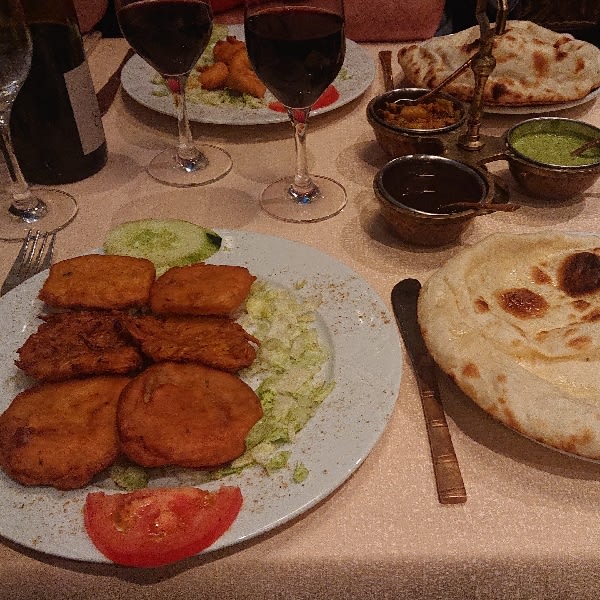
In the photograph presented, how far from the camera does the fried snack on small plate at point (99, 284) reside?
1.20m

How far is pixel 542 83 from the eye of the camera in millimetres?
1984

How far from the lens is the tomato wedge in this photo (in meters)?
0.81

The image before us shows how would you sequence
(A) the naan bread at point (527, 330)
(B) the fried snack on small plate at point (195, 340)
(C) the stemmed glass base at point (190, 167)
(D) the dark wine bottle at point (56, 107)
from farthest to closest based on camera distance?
(C) the stemmed glass base at point (190, 167), (D) the dark wine bottle at point (56, 107), (B) the fried snack on small plate at point (195, 340), (A) the naan bread at point (527, 330)

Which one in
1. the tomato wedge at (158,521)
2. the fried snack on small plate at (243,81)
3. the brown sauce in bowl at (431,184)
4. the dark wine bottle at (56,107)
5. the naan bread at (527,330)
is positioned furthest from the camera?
the fried snack on small plate at (243,81)

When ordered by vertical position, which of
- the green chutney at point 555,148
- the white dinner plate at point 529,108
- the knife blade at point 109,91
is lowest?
A: the white dinner plate at point 529,108

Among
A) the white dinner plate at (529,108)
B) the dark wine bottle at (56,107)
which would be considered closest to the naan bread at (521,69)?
the white dinner plate at (529,108)

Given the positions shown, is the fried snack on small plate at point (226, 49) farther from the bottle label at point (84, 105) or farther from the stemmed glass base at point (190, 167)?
the bottle label at point (84, 105)

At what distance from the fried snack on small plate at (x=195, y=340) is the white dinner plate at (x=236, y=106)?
3.12ft

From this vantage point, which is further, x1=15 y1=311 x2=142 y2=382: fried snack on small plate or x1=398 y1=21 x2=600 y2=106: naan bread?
x1=398 y1=21 x2=600 y2=106: naan bread

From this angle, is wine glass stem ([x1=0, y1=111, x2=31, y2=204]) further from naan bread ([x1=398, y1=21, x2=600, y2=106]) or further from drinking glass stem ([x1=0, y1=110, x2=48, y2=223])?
naan bread ([x1=398, y1=21, x2=600, y2=106])

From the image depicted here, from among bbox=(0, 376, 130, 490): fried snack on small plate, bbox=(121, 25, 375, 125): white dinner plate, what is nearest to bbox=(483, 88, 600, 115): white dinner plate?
bbox=(121, 25, 375, 125): white dinner plate

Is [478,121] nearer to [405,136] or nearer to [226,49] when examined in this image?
[405,136]

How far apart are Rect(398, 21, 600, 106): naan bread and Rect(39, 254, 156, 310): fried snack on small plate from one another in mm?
1275

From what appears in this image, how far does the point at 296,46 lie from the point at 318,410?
81 centimetres
